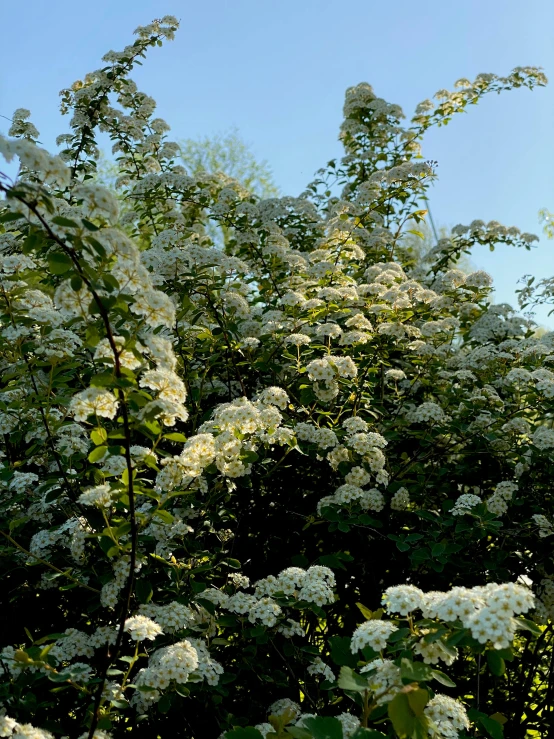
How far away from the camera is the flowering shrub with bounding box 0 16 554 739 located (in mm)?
1660

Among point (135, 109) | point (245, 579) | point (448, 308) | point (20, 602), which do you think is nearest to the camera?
point (245, 579)

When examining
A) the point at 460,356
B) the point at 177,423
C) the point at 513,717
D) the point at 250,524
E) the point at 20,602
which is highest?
the point at 460,356

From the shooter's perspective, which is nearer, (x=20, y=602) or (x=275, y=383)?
(x=20, y=602)

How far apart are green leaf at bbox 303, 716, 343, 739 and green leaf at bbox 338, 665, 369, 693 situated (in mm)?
90

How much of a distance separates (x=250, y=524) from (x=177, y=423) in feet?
1.97

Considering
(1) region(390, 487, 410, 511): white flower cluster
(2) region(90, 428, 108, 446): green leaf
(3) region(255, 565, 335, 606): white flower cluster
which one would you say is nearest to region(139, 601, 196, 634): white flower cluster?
(3) region(255, 565, 335, 606): white flower cluster

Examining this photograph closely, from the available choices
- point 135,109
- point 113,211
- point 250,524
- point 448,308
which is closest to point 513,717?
point 250,524

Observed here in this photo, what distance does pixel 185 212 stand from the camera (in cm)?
461

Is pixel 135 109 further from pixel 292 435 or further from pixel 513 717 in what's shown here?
pixel 513 717

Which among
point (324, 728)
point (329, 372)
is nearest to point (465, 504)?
point (329, 372)

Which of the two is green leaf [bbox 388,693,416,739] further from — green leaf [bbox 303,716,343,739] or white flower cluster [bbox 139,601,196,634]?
white flower cluster [bbox 139,601,196,634]

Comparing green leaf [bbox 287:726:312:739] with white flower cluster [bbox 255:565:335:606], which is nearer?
green leaf [bbox 287:726:312:739]

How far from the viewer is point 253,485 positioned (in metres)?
3.16

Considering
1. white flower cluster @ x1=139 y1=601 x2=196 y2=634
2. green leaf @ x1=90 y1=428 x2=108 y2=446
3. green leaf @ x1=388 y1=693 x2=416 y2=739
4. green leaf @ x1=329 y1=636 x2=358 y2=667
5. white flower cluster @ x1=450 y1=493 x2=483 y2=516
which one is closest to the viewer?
green leaf @ x1=388 y1=693 x2=416 y2=739
